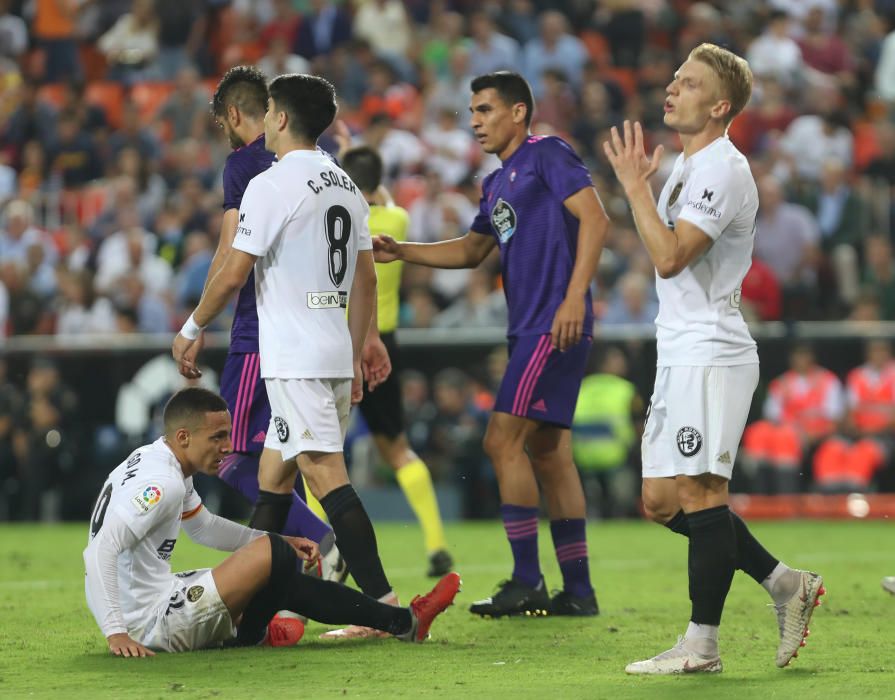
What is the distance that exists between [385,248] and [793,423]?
7045mm

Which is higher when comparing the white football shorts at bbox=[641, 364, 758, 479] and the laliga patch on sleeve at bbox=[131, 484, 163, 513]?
the white football shorts at bbox=[641, 364, 758, 479]

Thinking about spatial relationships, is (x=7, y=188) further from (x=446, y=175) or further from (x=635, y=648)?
(x=635, y=648)

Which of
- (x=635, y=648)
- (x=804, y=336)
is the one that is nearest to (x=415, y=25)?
(x=804, y=336)

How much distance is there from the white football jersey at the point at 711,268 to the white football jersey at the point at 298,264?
137 centimetres

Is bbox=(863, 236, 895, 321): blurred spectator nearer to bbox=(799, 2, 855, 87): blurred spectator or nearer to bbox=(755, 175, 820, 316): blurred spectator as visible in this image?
bbox=(755, 175, 820, 316): blurred spectator

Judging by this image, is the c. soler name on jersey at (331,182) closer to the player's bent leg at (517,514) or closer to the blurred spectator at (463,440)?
the player's bent leg at (517,514)

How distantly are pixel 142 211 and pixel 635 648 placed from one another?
12450 millimetres

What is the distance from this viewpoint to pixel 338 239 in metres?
6.63

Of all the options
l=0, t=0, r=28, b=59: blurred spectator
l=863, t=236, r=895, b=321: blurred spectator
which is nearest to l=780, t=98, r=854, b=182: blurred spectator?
l=863, t=236, r=895, b=321: blurred spectator

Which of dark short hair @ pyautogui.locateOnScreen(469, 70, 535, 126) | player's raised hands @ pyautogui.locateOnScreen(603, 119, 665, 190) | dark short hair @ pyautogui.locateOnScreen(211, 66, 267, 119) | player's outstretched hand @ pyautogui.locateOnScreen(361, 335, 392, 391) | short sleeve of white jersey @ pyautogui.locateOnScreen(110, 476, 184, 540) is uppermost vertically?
dark short hair @ pyautogui.locateOnScreen(469, 70, 535, 126)

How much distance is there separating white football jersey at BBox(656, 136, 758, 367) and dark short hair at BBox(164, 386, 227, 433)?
67.0 inches

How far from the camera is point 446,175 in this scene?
17.6 metres

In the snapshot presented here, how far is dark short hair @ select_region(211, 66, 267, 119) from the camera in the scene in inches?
286

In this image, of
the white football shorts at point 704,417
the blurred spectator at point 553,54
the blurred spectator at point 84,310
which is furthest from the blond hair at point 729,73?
the blurred spectator at point 553,54
